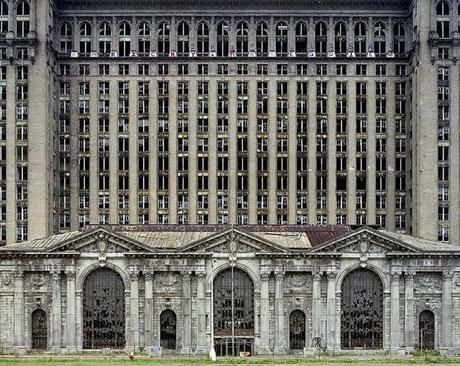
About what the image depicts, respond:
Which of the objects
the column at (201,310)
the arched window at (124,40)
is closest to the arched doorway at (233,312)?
the column at (201,310)

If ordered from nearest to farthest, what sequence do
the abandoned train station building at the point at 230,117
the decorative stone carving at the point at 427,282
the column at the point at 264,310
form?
1. the column at the point at 264,310
2. the decorative stone carving at the point at 427,282
3. the abandoned train station building at the point at 230,117

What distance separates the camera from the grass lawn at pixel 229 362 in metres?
133

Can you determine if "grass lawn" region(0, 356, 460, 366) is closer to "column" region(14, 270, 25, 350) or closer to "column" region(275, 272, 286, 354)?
"column" region(14, 270, 25, 350)

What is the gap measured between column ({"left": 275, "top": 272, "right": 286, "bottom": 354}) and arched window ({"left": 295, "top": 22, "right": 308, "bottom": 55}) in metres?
54.1

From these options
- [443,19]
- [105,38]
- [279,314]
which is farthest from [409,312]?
[105,38]

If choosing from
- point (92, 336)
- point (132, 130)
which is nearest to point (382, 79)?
point (132, 130)

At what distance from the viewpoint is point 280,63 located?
187 m

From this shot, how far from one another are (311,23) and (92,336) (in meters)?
74.9

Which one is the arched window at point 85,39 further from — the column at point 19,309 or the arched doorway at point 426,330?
the arched doorway at point 426,330

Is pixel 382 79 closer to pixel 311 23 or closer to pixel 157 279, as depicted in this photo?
pixel 311 23

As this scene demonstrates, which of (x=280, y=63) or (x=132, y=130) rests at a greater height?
(x=280, y=63)

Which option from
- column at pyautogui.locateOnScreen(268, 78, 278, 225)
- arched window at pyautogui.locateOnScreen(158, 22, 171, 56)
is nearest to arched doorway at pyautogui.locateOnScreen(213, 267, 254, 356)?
column at pyautogui.locateOnScreen(268, 78, 278, 225)

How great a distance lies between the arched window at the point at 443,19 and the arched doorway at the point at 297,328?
62.1 meters

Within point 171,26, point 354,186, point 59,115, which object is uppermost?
point 171,26
